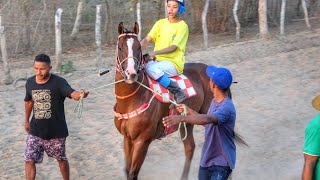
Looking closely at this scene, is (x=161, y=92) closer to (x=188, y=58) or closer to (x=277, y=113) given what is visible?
(x=277, y=113)

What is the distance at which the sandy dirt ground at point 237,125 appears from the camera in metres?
7.02

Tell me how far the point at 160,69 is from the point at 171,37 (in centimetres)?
40

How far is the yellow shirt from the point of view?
6.38m

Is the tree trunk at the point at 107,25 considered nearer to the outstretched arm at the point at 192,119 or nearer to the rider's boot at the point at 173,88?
the rider's boot at the point at 173,88

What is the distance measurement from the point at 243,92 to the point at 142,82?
5074 mm

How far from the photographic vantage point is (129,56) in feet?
18.4

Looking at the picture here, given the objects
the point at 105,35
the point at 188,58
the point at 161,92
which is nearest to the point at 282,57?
the point at 188,58

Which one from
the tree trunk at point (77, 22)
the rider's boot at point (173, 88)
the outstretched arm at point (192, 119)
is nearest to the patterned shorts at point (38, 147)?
the rider's boot at point (173, 88)

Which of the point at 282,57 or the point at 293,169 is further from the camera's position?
the point at 282,57

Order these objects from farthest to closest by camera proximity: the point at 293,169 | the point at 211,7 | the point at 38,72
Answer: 1. the point at 211,7
2. the point at 293,169
3. the point at 38,72

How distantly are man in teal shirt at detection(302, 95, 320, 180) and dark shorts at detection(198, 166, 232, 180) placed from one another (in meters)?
0.94

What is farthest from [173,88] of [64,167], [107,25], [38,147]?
[107,25]

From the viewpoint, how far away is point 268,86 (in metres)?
11.1

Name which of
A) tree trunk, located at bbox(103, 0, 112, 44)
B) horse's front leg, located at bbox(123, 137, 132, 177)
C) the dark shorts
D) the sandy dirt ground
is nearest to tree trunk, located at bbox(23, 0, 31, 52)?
the sandy dirt ground
